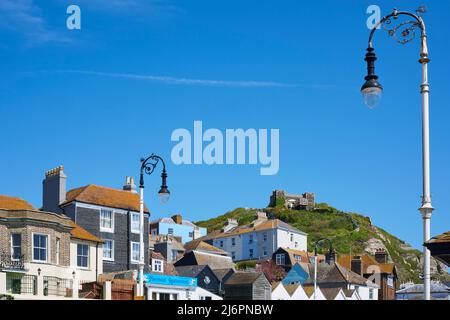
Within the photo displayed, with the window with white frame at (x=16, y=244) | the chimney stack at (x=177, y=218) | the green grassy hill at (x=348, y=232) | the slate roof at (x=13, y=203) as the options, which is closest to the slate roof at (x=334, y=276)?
the slate roof at (x=13, y=203)

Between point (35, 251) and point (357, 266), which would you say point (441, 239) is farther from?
point (357, 266)

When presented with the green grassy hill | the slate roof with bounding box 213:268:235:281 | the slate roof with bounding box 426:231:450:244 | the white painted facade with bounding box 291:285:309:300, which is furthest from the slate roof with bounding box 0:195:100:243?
the green grassy hill

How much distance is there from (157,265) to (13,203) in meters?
19.5

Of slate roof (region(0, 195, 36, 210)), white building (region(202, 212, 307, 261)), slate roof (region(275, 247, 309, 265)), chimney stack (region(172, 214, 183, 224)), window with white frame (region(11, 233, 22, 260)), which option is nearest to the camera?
window with white frame (region(11, 233, 22, 260))

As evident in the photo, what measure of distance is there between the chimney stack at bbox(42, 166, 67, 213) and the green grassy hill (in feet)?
300

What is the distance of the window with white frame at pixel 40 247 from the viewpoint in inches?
2066

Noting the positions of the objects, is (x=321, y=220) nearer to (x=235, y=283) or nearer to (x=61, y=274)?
(x=235, y=283)

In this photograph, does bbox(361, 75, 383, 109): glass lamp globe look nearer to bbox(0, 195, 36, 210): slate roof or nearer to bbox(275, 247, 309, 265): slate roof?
bbox(0, 195, 36, 210): slate roof

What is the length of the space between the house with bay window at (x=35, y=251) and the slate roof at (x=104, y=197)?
898 centimetres

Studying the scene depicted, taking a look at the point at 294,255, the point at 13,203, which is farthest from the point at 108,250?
the point at 294,255

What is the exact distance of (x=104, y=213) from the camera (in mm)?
65688

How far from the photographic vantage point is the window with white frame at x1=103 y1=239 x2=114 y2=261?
6423 cm
